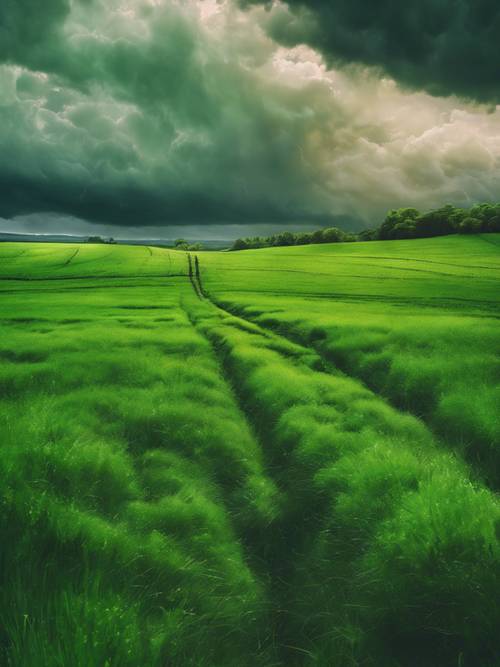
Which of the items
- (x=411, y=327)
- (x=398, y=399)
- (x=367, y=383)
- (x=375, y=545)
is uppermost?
(x=411, y=327)

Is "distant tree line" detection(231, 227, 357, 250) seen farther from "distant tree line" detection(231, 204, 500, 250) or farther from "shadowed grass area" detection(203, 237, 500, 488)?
"shadowed grass area" detection(203, 237, 500, 488)

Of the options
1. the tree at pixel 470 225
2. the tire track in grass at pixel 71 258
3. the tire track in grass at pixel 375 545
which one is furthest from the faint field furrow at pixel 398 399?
the tree at pixel 470 225

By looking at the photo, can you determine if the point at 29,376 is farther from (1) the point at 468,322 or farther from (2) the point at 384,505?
(1) the point at 468,322

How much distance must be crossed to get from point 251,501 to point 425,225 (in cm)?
12481

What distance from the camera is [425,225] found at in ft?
377

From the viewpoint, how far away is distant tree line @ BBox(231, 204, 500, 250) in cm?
10550

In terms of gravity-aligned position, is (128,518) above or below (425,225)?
below

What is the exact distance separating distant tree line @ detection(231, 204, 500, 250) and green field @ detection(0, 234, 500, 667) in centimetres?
10474

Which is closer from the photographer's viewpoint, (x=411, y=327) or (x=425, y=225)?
(x=411, y=327)

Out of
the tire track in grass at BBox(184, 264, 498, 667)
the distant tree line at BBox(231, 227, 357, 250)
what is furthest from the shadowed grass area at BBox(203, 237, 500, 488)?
the distant tree line at BBox(231, 227, 357, 250)

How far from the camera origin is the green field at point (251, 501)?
4922 mm

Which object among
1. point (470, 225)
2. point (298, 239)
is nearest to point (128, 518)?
point (470, 225)

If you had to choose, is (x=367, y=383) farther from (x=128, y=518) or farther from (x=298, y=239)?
(x=298, y=239)

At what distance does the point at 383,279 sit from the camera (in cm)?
5106
